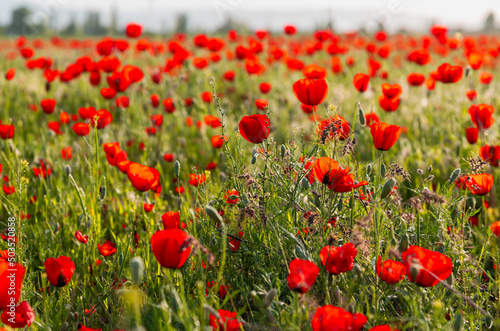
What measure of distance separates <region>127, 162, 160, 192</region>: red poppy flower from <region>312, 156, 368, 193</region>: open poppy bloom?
0.74m

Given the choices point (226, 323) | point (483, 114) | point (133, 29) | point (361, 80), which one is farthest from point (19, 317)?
point (133, 29)

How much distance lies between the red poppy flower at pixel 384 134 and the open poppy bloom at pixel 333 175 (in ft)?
0.88

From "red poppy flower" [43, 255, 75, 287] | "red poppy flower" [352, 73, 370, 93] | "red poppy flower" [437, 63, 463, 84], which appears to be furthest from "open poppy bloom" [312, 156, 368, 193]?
"red poppy flower" [437, 63, 463, 84]

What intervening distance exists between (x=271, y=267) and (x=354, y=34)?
611 centimetres

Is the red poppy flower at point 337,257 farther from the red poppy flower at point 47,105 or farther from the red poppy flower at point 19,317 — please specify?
the red poppy flower at point 47,105

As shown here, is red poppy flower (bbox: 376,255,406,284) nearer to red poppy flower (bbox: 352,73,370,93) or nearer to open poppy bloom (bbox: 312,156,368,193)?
open poppy bloom (bbox: 312,156,368,193)

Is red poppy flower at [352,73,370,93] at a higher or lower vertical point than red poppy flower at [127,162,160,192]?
higher

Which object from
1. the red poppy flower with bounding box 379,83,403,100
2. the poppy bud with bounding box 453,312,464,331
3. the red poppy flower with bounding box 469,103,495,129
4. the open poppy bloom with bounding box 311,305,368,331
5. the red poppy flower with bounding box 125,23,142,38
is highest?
the red poppy flower with bounding box 125,23,142,38

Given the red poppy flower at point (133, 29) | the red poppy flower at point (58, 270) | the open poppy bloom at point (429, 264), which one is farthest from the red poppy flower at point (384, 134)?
the red poppy flower at point (133, 29)

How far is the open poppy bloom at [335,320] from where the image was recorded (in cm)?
104

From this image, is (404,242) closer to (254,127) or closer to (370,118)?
(254,127)

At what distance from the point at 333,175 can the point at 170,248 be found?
0.56 meters

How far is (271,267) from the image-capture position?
1541 millimetres

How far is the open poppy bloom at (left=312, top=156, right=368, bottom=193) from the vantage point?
1.38 m
